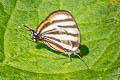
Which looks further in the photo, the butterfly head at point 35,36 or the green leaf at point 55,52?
the butterfly head at point 35,36

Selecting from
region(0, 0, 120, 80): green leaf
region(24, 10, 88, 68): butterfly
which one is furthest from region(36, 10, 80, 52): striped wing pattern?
region(0, 0, 120, 80): green leaf

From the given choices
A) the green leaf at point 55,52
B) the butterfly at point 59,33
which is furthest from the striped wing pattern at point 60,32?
the green leaf at point 55,52

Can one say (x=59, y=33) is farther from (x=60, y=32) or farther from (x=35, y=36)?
(x=35, y=36)

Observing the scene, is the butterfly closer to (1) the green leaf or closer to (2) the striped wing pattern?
(2) the striped wing pattern

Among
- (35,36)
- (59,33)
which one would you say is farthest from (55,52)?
(35,36)

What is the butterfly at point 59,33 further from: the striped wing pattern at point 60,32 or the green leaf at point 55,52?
the green leaf at point 55,52

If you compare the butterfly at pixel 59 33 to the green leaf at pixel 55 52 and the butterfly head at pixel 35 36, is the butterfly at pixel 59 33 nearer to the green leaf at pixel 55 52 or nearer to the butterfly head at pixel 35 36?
the butterfly head at pixel 35 36

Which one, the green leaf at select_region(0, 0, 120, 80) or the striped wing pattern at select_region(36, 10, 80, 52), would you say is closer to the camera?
the green leaf at select_region(0, 0, 120, 80)
